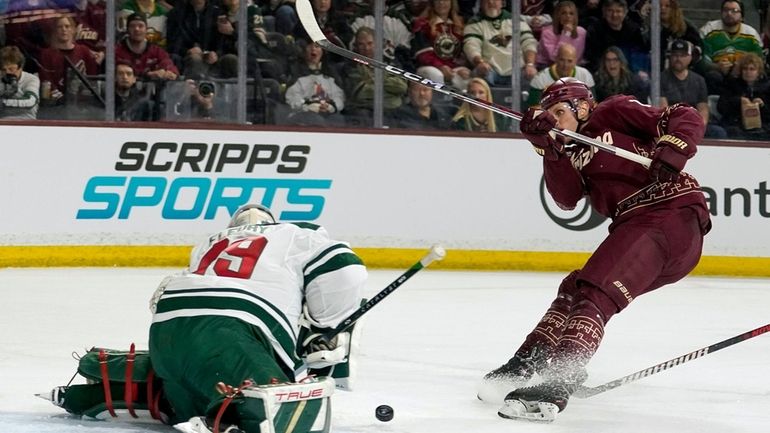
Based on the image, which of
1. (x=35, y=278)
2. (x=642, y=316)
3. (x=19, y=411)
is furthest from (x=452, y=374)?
(x=35, y=278)

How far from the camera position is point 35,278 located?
271 inches

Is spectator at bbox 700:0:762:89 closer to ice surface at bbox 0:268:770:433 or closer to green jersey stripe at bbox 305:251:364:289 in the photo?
ice surface at bbox 0:268:770:433

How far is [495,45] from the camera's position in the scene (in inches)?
318

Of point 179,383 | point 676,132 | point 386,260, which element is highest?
point 676,132

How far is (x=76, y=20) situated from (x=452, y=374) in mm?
4023

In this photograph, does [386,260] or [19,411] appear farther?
[386,260]

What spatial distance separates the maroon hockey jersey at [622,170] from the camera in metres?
4.14

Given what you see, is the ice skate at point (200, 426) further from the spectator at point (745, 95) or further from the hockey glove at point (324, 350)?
the spectator at point (745, 95)

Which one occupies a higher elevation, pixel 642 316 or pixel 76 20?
pixel 76 20

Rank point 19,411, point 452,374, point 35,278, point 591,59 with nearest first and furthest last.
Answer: point 19,411 < point 452,374 < point 35,278 < point 591,59

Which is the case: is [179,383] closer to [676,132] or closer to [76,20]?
[676,132]

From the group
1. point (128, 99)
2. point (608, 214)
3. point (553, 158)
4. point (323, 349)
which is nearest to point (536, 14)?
point (128, 99)

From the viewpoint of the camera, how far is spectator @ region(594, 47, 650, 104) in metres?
8.10

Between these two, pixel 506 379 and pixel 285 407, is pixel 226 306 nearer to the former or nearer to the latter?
pixel 285 407
